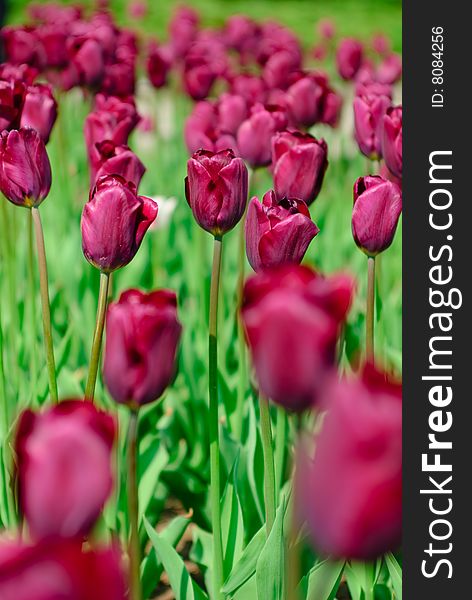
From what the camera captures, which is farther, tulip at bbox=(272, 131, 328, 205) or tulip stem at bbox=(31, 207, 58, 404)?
tulip at bbox=(272, 131, 328, 205)

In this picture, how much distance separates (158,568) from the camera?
5.12 ft

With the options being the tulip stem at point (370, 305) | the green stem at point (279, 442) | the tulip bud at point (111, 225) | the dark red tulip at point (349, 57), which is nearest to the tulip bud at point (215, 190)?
the tulip bud at point (111, 225)

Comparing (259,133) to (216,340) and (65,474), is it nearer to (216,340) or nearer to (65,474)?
(216,340)

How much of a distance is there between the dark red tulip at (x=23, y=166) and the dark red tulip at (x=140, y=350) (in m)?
0.54

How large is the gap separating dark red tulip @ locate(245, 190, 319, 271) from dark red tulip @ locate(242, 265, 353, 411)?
43cm

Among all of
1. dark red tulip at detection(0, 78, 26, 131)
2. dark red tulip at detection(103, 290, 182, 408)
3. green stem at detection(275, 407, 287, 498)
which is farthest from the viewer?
dark red tulip at detection(0, 78, 26, 131)

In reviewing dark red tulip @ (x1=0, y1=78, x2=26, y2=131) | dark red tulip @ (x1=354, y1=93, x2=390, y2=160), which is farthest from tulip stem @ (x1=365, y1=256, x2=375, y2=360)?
dark red tulip @ (x1=0, y1=78, x2=26, y2=131)

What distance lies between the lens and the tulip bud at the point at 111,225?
117cm

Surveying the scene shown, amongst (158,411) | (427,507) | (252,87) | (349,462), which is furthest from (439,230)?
(252,87)

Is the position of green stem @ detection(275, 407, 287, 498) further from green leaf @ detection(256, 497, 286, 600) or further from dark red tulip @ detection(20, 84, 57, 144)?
dark red tulip @ detection(20, 84, 57, 144)

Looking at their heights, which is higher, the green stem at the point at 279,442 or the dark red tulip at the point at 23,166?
the dark red tulip at the point at 23,166

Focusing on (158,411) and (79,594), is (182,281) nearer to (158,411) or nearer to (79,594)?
(158,411)

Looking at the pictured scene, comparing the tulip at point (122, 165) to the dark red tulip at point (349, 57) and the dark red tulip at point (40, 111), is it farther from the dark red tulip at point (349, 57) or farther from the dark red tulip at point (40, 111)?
the dark red tulip at point (349, 57)

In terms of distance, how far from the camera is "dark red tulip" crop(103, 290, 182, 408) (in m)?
0.88
